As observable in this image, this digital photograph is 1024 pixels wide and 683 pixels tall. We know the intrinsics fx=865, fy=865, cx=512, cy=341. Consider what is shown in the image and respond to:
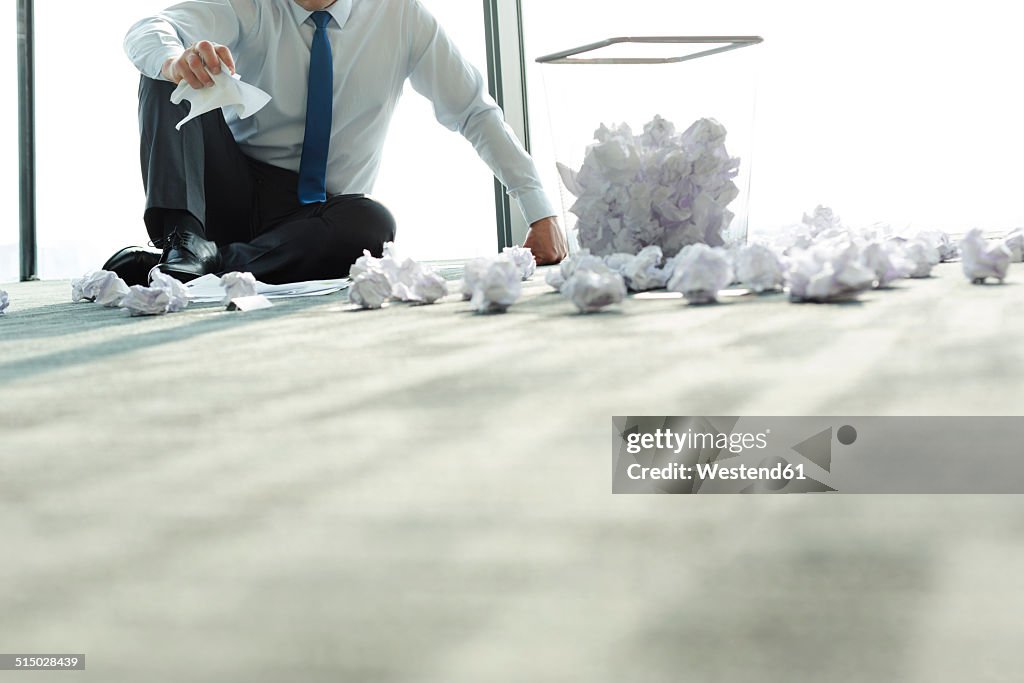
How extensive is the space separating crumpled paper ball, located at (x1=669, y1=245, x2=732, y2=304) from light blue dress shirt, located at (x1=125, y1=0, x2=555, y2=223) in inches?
34.5

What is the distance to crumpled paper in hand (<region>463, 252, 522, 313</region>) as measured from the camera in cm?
84

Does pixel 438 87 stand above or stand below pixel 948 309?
above

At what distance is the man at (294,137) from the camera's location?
1.40 meters

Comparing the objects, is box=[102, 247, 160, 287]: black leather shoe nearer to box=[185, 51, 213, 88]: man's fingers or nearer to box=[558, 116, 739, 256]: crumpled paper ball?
box=[185, 51, 213, 88]: man's fingers

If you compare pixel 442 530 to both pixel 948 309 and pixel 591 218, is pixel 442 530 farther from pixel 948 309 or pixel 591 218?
pixel 591 218

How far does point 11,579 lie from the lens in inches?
10.3

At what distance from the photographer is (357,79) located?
1732 millimetres

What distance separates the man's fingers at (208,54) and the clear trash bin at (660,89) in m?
0.41

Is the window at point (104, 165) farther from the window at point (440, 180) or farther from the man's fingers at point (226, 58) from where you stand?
the man's fingers at point (226, 58)

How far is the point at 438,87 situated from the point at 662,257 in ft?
3.06

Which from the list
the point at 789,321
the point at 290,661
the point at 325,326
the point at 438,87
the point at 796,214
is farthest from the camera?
the point at 796,214

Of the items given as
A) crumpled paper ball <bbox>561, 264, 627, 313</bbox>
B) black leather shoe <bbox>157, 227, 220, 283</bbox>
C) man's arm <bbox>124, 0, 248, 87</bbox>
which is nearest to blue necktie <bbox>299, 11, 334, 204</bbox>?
man's arm <bbox>124, 0, 248, 87</bbox>

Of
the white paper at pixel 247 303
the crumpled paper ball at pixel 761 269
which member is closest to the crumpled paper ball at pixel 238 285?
the white paper at pixel 247 303

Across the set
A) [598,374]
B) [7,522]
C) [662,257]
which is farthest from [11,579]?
[662,257]
